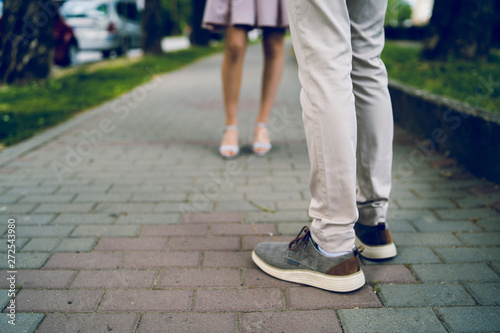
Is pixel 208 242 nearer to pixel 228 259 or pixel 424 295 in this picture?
pixel 228 259

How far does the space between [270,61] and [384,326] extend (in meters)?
2.39

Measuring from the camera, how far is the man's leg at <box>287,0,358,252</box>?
147 centimetres

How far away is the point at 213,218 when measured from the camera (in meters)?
2.34

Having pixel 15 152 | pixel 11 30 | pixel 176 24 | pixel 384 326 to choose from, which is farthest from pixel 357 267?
pixel 176 24

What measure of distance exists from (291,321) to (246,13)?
88.9 inches

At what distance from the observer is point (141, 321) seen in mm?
1476

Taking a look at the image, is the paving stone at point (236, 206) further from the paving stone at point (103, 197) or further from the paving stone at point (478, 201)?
the paving stone at point (478, 201)

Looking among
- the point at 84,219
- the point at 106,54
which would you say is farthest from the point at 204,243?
the point at 106,54

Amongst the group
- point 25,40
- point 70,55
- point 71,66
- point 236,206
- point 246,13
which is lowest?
point 71,66

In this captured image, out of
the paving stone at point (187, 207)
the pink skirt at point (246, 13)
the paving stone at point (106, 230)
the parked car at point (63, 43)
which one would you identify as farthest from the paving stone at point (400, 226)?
the parked car at point (63, 43)

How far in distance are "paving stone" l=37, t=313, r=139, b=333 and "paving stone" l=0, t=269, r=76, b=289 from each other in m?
0.22

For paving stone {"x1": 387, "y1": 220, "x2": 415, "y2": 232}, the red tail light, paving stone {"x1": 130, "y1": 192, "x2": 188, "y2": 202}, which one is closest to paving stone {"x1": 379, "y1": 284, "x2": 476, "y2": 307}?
paving stone {"x1": 387, "y1": 220, "x2": 415, "y2": 232}

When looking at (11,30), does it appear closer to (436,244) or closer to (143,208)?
(143,208)

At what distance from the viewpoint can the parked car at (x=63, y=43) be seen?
9.51 metres
